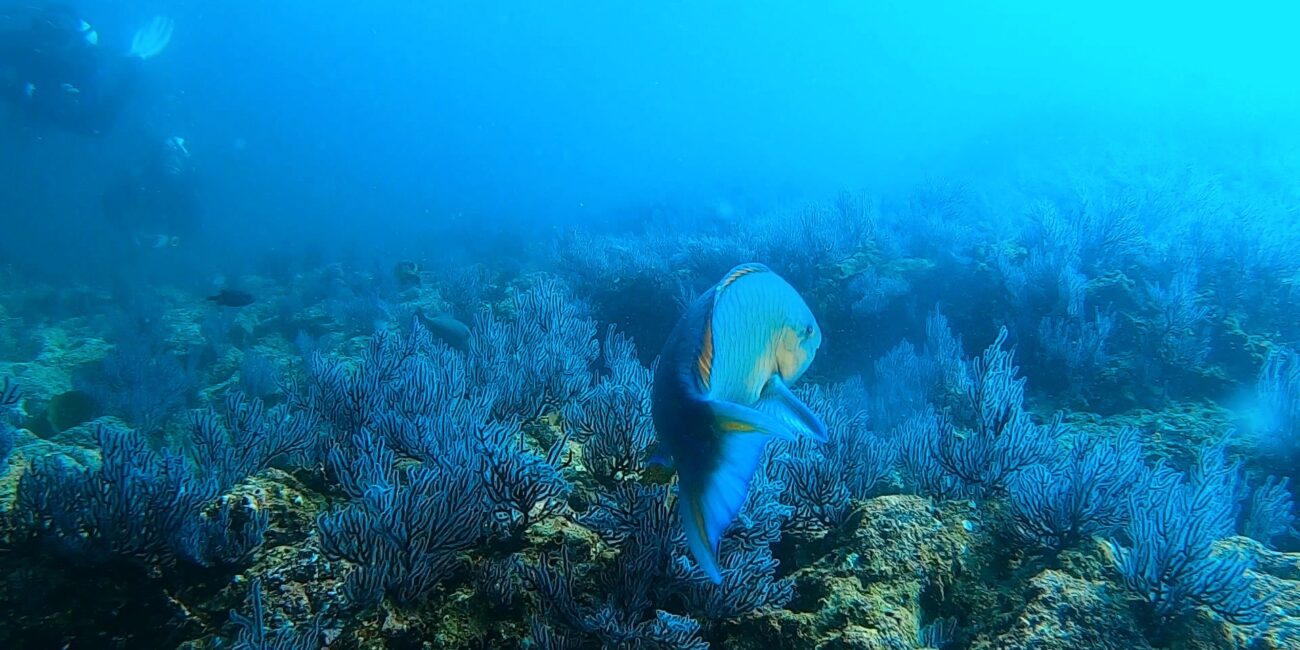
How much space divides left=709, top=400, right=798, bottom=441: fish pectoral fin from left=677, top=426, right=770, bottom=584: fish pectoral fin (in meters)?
0.01

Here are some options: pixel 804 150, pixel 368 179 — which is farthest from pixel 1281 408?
pixel 368 179

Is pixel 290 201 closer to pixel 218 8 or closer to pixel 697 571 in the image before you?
pixel 697 571

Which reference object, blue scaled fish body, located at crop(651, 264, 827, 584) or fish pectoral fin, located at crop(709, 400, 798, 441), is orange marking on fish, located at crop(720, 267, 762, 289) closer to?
blue scaled fish body, located at crop(651, 264, 827, 584)

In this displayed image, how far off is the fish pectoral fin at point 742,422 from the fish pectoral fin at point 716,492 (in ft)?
0.04

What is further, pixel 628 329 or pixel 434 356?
pixel 628 329

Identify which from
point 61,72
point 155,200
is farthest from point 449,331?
point 155,200

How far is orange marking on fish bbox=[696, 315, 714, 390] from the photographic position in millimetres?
1115

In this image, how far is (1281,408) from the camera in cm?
451

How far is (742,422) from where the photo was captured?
100cm

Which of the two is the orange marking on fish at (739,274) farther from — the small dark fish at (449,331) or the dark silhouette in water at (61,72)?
the dark silhouette in water at (61,72)

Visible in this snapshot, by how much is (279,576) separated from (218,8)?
550 feet

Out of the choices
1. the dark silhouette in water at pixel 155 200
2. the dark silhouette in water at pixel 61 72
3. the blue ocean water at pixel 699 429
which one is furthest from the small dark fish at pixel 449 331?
the dark silhouette in water at pixel 155 200

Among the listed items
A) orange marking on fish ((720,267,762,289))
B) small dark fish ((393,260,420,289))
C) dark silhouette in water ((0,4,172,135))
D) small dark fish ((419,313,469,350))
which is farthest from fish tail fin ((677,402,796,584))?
dark silhouette in water ((0,4,172,135))

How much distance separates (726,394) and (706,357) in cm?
10
